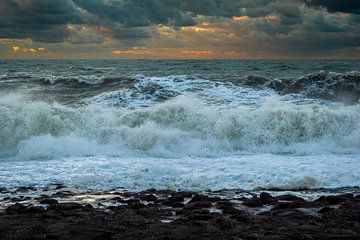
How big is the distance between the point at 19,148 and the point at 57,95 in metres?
9.38

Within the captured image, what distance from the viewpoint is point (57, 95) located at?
23.8 metres

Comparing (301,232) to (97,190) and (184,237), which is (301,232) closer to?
(184,237)

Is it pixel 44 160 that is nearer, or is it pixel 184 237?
A: pixel 184 237

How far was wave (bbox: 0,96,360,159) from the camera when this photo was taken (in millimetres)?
14414

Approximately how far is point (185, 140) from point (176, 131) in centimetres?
78

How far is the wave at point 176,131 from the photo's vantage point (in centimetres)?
1441

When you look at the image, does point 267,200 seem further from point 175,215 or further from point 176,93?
point 176,93

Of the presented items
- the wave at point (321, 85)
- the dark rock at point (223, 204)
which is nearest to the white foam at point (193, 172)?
the dark rock at point (223, 204)

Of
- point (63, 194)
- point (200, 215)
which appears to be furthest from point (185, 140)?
point (200, 215)

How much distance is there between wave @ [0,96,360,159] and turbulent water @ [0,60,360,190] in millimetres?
34

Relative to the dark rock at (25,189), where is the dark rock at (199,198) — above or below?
above

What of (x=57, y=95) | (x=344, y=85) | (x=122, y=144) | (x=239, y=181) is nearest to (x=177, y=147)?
(x=122, y=144)

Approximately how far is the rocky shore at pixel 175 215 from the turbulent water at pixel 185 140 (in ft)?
4.44

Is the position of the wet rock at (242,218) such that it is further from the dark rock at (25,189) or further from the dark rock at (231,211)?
the dark rock at (25,189)
